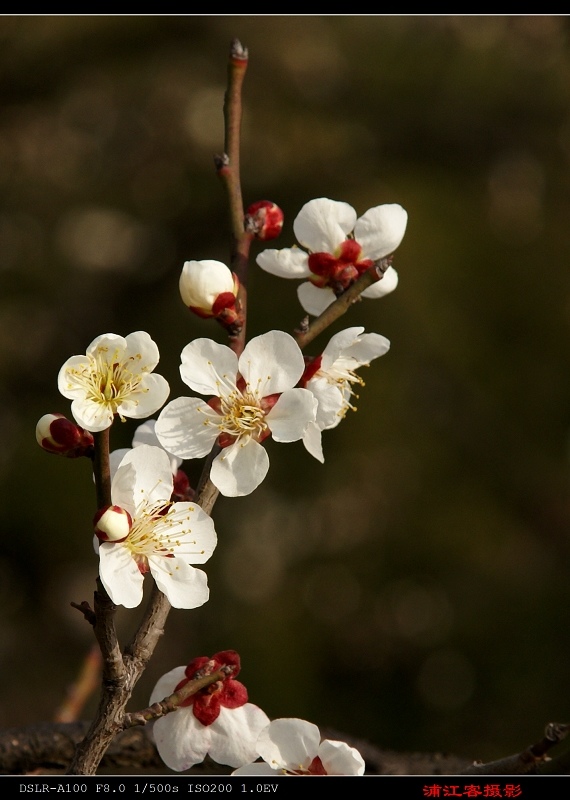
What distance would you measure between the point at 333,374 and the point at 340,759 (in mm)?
235

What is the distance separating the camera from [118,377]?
51cm

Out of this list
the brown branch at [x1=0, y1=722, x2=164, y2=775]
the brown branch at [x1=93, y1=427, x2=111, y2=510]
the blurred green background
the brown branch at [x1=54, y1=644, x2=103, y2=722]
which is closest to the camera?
the brown branch at [x1=93, y1=427, x2=111, y2=510]

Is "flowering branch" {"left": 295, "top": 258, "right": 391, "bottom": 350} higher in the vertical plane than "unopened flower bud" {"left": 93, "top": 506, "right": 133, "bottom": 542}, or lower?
higher

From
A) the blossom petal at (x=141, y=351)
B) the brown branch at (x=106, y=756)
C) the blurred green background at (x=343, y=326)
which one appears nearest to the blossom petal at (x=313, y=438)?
the blossom petal at (x=141, y=351)

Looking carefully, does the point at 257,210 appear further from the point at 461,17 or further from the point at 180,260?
the point at 461,17

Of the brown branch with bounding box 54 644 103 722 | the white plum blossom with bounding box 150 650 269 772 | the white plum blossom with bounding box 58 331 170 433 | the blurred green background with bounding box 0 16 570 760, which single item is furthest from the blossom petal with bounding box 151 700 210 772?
the blurred green background with bounding box 0 16 570 760

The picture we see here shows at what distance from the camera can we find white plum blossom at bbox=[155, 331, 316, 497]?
53cm

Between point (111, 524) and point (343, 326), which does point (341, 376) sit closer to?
point (111, 524)

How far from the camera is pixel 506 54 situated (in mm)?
2590

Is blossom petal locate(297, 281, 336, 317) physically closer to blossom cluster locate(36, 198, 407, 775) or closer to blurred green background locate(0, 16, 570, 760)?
blossom cluster locate(36, 198, 407, 775)

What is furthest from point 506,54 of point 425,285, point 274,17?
point 425,285

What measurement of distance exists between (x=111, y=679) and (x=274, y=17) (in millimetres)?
2498

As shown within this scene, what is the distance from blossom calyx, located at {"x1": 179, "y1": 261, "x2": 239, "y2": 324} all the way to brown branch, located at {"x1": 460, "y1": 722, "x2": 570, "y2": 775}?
0.30 metres

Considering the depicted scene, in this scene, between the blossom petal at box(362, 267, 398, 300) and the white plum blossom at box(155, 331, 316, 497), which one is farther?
the blossom petal at box(362, 267, 398, 300)
